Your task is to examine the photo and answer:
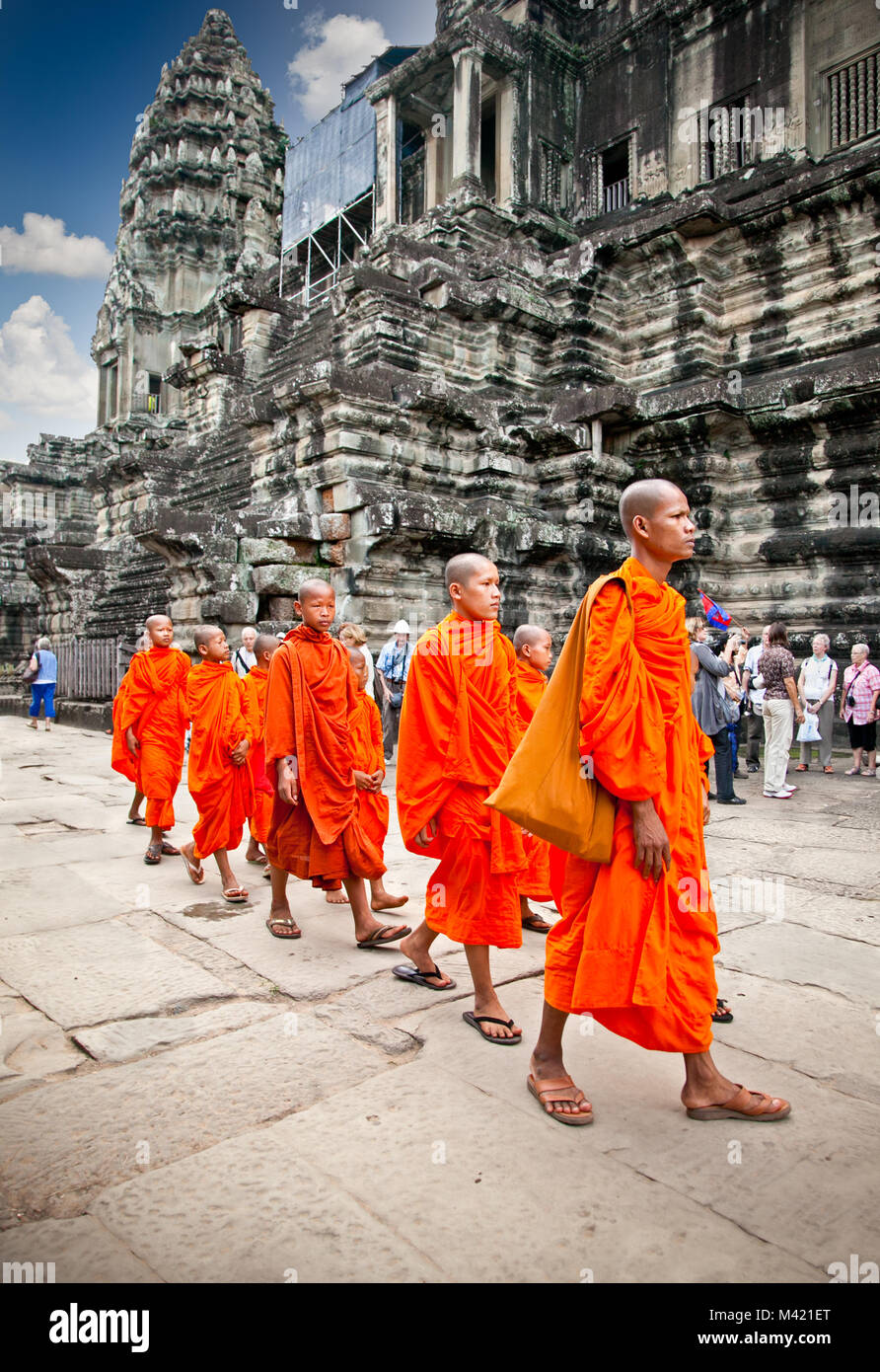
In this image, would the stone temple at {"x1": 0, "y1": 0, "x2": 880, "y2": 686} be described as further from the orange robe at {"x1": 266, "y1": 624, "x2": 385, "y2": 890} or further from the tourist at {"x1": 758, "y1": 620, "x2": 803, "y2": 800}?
the orange robe at {"x1": 266, "y1": 624, "x2": 385, "y2": 890}

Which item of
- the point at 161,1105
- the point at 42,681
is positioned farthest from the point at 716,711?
the point at 42,681

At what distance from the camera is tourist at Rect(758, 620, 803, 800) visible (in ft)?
23.0

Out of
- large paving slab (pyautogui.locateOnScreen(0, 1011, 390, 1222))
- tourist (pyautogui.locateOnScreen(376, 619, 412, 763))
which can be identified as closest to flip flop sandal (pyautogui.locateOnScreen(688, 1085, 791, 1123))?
large paving slab (pyautogui.locateOnScreen(0, 1011, 390, 1222))

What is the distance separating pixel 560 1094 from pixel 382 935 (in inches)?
57.1

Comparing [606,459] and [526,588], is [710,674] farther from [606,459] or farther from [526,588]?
[606,459]

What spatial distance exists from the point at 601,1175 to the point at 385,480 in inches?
322

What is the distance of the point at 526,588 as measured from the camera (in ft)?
32.5

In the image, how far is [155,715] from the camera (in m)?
5.54

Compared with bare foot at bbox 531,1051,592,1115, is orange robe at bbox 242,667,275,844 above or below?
above

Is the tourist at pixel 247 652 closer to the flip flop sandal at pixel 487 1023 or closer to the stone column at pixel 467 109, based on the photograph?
the flip flop sandal at pixel 487 1023

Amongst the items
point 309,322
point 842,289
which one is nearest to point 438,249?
point 309,322

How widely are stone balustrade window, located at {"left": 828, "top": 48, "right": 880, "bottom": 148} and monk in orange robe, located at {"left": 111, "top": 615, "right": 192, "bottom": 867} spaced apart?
1177 centimetres

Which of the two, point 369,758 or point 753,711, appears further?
point 753,711

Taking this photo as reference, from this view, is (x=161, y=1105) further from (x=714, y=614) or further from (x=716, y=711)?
(x=714, y=614)
